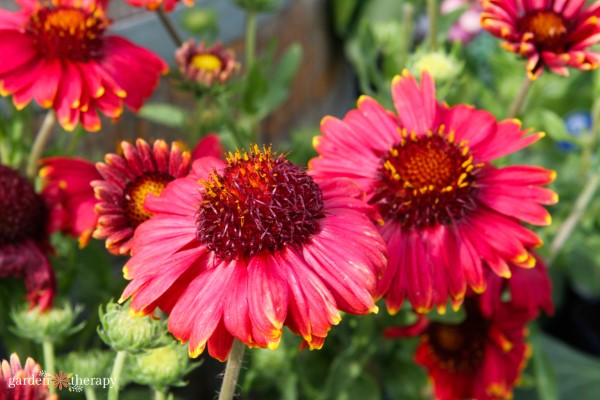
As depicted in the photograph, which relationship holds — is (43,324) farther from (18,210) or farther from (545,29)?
(545,29)

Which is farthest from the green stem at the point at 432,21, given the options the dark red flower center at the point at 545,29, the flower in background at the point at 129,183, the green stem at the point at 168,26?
the flower in background at the point at 129,183

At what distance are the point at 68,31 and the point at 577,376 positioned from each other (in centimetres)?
95

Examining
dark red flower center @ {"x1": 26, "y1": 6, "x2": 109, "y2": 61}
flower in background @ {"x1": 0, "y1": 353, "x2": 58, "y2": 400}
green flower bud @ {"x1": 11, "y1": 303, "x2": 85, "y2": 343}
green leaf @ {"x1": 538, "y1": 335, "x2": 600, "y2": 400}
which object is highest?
dark red flower center @ {"x1": 26, "y1": 6, "x2": 109, "y2": 61}

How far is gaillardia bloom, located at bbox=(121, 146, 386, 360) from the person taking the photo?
0.43 metres

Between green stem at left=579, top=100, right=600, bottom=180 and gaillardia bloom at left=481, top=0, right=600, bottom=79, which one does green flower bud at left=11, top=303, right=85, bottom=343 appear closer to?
gaillardia bloom at left=481, top=0, right=600, bottom=79

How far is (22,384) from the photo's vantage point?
1.38 feet

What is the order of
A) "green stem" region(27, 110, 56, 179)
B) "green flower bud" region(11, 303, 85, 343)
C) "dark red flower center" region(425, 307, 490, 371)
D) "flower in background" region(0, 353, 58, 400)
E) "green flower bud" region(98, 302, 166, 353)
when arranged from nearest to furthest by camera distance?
1. "flower in background" region(0, 353, 58, 400)
2. "green flower bud" region(98, 302, 166, 353)
3. "green flower bud" region(11, 303, 85, 343)
4. "green stem" region(27, 110, 56, 179)
5. "dark red flower center" region(425, 307, 490, 371)

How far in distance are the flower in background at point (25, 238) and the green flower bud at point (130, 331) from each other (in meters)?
0.14

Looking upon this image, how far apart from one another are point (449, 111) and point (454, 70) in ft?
0.51

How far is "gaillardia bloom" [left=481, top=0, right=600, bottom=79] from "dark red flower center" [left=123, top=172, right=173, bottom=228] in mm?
318

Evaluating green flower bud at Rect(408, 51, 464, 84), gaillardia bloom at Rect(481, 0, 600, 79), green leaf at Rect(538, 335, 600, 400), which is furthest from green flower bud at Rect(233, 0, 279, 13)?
green leaf at Rect(538, 335, 600, 400)

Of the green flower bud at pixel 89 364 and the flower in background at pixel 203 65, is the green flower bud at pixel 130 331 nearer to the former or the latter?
the green flower bud at pixel 89 364

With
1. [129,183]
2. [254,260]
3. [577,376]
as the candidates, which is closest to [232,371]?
[254,260]

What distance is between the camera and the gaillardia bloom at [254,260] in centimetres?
43
